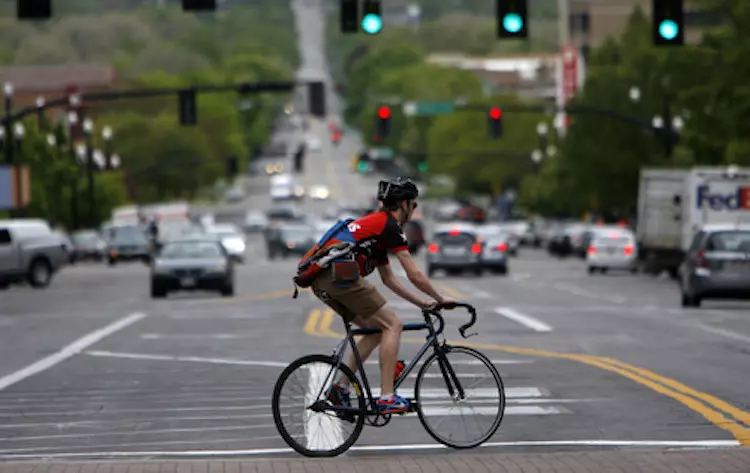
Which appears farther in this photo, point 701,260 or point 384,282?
point 701,260

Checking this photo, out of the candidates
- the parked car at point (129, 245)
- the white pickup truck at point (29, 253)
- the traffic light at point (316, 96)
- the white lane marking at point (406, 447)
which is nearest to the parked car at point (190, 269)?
the white pickup truck at point (29, 253)

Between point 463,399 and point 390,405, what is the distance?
0.60 meters

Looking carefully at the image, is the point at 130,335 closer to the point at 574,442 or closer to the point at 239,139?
the point at 574,442

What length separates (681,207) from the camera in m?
53.6

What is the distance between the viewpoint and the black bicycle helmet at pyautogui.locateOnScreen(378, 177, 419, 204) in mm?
12875

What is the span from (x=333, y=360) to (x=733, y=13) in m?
52.7

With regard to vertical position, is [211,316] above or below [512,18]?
below

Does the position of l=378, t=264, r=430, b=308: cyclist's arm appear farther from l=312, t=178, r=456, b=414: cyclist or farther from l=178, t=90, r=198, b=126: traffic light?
l=178, t=90, r=198, b=126: traffic light

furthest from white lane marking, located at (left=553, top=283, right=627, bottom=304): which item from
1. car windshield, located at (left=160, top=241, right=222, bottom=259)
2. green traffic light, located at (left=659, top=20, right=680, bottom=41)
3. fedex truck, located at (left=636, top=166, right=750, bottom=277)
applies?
green traffic light, located at (left=659, top=20, right=680, bottom=41)

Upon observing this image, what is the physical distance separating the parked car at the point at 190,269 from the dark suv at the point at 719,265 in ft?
38.0

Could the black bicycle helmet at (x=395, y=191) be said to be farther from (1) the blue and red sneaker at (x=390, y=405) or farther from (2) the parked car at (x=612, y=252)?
(2) the parked car at (x=612, y=252)

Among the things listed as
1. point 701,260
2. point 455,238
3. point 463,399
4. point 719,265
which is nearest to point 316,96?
point 455,238

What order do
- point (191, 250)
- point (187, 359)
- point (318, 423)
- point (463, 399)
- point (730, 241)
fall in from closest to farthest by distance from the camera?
1. point (318, 423)
2. point (463, 399)
3. point (187, 359)
4. point (730, 241)
5. point (191, 250)

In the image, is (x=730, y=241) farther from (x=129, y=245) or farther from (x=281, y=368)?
(x=129, y=245)
